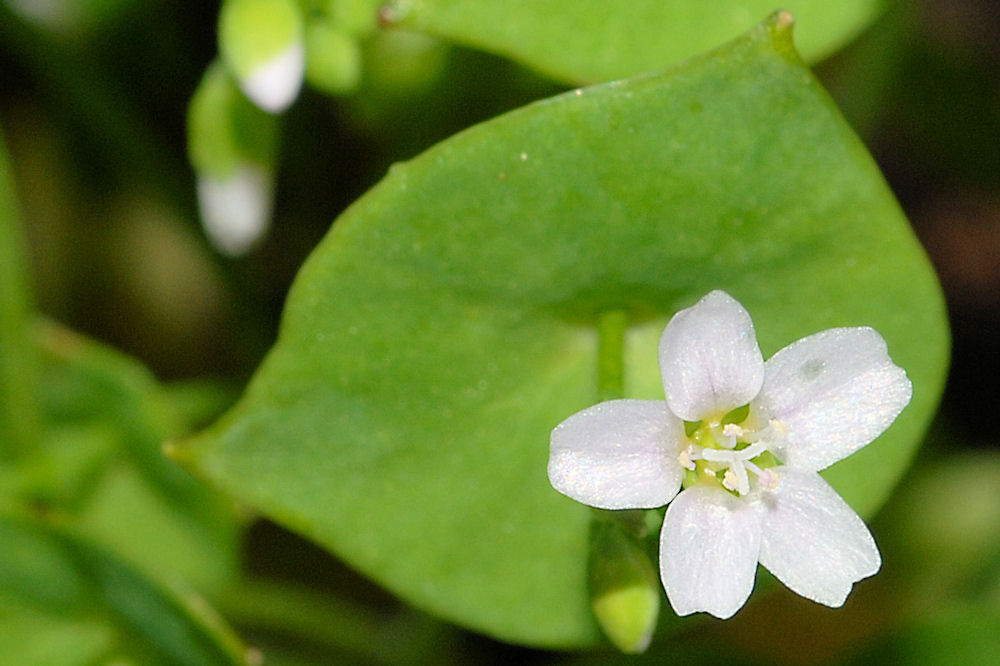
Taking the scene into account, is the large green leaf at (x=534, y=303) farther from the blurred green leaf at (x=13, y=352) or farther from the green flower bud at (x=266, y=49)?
the blurred green leaf at (x=13, y=352)

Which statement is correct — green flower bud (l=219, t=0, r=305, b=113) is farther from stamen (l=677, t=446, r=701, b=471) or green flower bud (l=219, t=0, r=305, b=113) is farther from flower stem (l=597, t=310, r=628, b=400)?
stamen (l=677, t=446, r=701, b=471)

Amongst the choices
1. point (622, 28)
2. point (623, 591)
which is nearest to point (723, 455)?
point (623, 591)

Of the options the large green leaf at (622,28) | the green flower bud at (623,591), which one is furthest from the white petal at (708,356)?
the large green leaf at (622,28)

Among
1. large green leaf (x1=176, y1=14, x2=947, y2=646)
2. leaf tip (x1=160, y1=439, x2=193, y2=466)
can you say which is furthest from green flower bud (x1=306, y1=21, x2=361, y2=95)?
leaf tip (x1=160, y1=439, x2=193, y2=466)

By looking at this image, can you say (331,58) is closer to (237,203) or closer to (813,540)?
(237,203)

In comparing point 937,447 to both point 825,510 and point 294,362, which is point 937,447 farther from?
point 294,362
